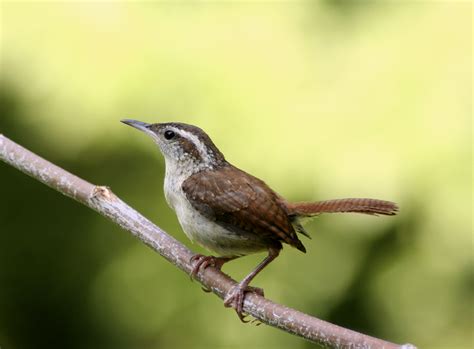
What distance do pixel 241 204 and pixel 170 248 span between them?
366 mm

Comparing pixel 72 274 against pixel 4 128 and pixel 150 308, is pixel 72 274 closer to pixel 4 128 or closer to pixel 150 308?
pixel 150 308

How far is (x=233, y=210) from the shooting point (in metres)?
2.97

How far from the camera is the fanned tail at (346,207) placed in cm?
294

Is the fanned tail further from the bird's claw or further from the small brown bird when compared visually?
the bird's claw

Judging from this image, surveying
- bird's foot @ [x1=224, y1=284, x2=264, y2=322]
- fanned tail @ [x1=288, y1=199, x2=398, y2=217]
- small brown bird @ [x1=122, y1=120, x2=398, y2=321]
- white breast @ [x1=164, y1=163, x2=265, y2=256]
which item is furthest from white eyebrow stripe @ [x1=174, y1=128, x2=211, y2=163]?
bird's foot @ [x1=224, y1=284, x2=264, y2=322]

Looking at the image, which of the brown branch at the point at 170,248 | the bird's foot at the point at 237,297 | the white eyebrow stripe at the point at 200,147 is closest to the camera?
the brown branch at the point at 170,248

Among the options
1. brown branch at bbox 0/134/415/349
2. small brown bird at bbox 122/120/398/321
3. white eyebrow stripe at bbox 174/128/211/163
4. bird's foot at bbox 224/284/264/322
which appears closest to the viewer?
brown branch at bbox 0/134/415/349

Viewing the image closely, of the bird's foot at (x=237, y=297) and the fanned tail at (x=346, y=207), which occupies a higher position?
the fanned tail at (x=346, y=207)

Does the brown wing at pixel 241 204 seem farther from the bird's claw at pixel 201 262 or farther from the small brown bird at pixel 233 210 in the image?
the bird's claw at pixel 201 262

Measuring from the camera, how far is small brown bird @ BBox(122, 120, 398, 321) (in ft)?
9.56

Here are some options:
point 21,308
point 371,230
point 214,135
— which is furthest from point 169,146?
point 21,308

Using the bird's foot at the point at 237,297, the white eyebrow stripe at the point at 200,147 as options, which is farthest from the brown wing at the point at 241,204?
the bird's foot at the point at 237,297

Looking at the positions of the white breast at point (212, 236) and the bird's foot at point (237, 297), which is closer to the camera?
the bird's foot at point (237, 297)

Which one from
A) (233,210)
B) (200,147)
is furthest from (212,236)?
(200,147)
